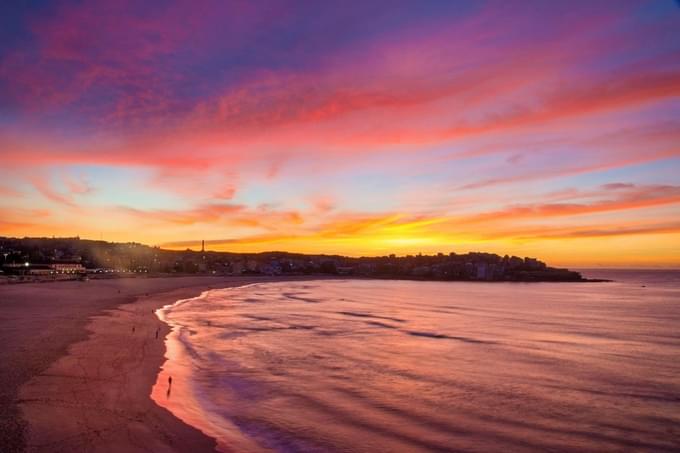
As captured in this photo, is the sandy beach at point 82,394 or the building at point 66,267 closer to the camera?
the sandy beach at point 82,394

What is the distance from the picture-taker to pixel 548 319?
4912 cm

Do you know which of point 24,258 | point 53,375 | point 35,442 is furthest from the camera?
point 24,258

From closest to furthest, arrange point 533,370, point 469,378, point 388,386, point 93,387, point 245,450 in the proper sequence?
point 245,450
point 93,387
point 388,386
point 469,378
point 533,370

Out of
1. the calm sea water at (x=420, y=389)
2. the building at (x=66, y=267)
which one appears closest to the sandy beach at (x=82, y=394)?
the calm sea water at (x=420, y=389)

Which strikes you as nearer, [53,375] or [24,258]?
[53,375]

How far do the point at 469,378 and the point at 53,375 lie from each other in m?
15.2

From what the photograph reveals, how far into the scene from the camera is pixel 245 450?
11336 mm

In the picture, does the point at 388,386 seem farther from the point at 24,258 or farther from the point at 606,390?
the point at 24,258

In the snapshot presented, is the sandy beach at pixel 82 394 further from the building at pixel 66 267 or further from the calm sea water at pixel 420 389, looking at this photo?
the building at pixel 66 267

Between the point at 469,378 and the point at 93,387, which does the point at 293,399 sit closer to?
the point at 93,387

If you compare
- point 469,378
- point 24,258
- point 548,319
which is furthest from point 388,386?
point 24,258

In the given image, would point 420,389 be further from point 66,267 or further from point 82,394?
point 66,267

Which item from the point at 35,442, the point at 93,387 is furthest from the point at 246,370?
the point at 35,442

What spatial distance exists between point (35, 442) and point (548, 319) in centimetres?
4766
